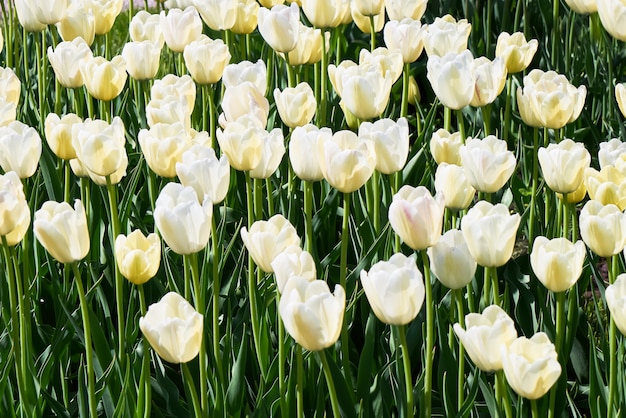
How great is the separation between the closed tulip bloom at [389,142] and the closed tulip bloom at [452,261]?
1.20ft

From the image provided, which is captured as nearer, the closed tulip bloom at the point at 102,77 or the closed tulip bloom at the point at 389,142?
the closed tulip bloom at the point at 389,142

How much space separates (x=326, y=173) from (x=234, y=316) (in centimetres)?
57

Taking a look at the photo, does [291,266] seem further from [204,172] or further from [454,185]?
[454,185]

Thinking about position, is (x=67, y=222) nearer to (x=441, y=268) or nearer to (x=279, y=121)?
(x=441, y=268)

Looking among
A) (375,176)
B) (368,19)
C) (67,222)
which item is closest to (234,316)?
(375,176)

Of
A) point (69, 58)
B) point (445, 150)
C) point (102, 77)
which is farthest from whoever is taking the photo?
point (69, 58)

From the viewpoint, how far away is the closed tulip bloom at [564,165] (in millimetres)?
1934

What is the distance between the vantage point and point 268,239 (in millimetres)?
1716

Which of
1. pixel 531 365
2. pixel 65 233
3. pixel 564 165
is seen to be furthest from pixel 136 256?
pixel 564 165

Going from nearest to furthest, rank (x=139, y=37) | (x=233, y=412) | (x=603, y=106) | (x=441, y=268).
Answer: (x=441, y=268) < (x=233, y=412) < (x=139, y=37) < (x=603, y=106)

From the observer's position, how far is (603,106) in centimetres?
338

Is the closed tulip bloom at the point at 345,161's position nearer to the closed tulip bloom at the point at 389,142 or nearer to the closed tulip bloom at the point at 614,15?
the closed tulip bloom at the point at 389,142

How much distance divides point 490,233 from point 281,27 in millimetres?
1146

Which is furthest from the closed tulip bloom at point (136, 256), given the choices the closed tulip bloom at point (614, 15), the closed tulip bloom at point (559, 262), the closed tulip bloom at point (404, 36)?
the closed tulip bloom at point (614, 15)
